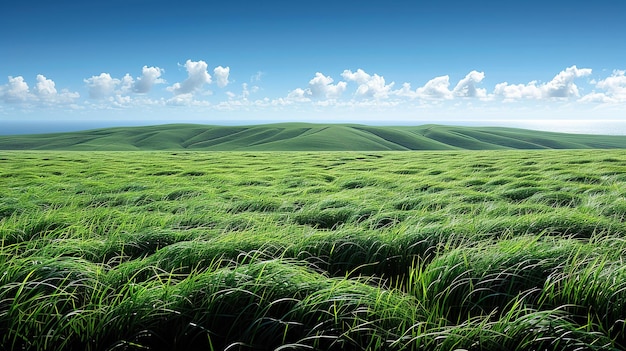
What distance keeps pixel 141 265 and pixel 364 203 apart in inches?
193

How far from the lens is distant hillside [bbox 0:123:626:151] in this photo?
10863 cm

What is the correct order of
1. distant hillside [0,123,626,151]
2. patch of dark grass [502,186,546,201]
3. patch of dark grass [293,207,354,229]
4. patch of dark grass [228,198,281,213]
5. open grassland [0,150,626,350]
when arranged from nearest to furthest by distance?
open grassland [0,150,626,350] < patch of dark grass [293,207,354,229] < patch of dark grass [228,198,281,213] < patch of dark grass [502,186,546,201] < distant hillside [0,123,626,151]

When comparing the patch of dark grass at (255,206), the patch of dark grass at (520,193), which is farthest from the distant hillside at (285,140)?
the patch of dark grass at (255,206)

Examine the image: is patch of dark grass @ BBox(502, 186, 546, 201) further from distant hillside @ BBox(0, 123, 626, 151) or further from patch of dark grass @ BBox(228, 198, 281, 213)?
distant hillside @ BBox(0, 123, 626, 151)

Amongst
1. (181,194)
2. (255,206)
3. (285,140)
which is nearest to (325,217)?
(255,206)

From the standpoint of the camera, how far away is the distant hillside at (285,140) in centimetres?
10863

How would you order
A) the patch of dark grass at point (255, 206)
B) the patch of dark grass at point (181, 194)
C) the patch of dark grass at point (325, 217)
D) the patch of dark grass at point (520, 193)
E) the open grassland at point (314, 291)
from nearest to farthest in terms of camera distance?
the open grassland at point (314, 291)
the patch of dark grass at point (325, 217)
the patch of dark grass at point (255, 206)
the patch of dark grass at point (520, 193)
the patch of dark grass at point (181, 194)

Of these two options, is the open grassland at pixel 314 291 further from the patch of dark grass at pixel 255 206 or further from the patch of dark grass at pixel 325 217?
the patch of dark grass at pixel 255 206

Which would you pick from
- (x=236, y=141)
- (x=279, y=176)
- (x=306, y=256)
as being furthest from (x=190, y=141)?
(x=306, y=256)

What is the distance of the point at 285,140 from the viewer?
113750 mm

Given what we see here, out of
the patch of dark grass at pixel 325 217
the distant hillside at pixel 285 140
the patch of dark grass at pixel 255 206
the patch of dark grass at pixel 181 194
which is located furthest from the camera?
the distant hillside at pixel 285 140

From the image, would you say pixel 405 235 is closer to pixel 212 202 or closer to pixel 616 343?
pixel 616 343

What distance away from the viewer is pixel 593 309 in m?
2.92

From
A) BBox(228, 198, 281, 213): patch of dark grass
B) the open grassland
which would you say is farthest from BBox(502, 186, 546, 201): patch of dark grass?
BBox(228, 198, 281, 213): patch of dark grass
